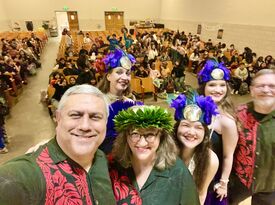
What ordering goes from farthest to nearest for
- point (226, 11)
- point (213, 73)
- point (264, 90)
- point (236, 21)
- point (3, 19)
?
point (3, 19) < point (226, 11) < point (236, 21) < point (213, 73) < point (264, 90)

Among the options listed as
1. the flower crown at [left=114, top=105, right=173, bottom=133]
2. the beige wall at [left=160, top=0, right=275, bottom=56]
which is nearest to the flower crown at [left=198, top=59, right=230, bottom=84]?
the flower crown at [left=114, top=105, right=173, bottom=133]

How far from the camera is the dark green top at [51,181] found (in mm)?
970

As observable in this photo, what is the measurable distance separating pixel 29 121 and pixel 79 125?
18.4 feet

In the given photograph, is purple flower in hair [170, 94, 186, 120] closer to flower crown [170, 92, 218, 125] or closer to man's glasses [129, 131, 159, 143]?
flower crown [170, 92, 218, 125]

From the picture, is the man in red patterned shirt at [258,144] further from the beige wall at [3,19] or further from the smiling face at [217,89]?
the beige wall at [3,19]

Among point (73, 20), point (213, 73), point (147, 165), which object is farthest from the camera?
point (73, 20)

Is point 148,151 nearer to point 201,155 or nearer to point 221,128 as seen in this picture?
point 201,155

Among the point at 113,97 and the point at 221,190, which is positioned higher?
the point at 113,97

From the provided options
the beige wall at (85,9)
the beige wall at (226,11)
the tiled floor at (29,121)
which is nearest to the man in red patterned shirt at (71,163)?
the tiled floor at (29,121)

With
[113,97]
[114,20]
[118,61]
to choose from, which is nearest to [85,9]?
[114,20]

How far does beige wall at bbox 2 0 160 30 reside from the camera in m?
19.9

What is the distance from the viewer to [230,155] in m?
2.12

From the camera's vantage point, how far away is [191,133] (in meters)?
1.78

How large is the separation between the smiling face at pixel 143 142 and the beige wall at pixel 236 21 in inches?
377
